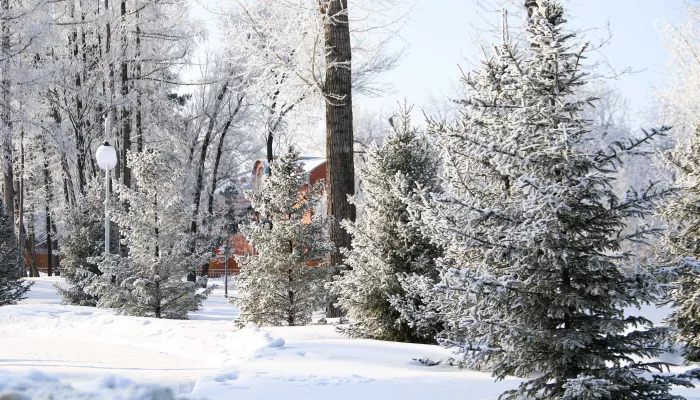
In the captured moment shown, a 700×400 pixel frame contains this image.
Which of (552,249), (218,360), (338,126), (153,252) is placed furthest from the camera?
(153,252)

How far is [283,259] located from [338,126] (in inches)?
97.0

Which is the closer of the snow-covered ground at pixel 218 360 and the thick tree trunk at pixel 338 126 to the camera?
the snow-covered ground at pixel 218 360

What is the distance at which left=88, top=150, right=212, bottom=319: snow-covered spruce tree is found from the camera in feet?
39.8

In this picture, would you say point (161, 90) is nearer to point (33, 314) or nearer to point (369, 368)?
point (33, 314)

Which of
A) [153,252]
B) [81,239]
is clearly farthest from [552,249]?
[81,239]

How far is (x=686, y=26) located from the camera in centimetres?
2147

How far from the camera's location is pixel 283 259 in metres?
9.74

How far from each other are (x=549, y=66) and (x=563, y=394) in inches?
92.9

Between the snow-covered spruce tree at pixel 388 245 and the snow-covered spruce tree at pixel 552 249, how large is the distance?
2.79m

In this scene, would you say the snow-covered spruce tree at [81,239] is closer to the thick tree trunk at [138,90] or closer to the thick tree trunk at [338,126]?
the thick tree trunk at [138,90]

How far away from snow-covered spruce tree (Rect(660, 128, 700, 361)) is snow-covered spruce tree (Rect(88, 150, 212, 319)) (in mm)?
8439

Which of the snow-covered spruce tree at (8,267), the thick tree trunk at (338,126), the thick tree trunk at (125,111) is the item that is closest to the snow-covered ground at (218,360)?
the thick tree trunk at (338,126)

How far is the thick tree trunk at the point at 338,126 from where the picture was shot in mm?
10570

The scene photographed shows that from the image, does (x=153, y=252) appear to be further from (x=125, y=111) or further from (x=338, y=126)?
(x=125, y=111)
